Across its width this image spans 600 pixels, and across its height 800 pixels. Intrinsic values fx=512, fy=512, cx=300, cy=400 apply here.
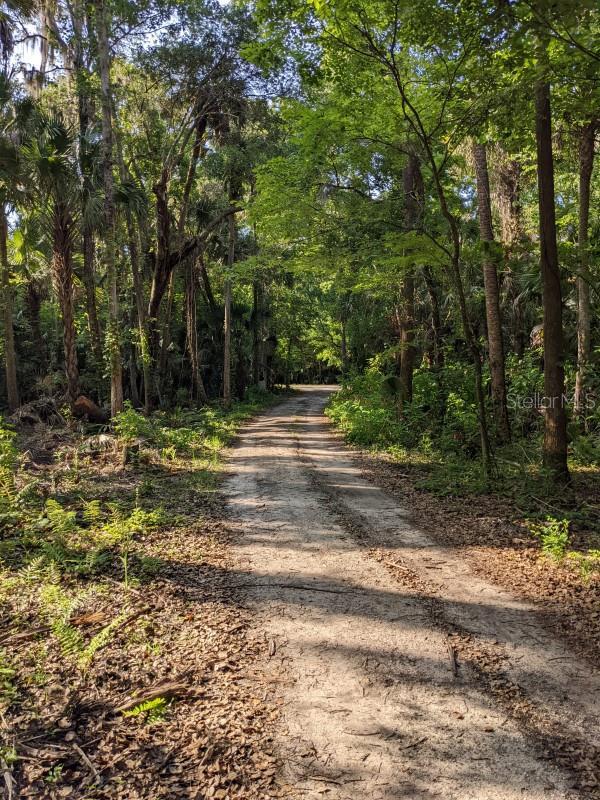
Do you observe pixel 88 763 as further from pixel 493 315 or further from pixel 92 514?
pixel 493 315

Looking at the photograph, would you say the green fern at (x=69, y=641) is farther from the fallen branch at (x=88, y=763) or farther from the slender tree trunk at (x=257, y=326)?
the slender tree trunk at (x=257, y=326)

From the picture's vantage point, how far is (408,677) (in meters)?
3.31

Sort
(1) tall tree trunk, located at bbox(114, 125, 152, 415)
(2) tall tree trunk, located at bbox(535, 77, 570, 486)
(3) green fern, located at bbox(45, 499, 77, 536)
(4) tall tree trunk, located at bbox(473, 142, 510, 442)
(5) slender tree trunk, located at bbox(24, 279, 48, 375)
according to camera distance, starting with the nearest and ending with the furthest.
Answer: (3) green fern, located at bbox(45, 499, 77, 536) → (2) tall tree trunk, located at bbox(535, 77, 570, 486) → (4) tall tree trunk, located at bbox(473, 142, 510, 442) → (1) tall tree trunk, located at bbox(114, 125, 152, 415) → (5) slender tree trunk, located at bbox(24, 279, 48, 375)

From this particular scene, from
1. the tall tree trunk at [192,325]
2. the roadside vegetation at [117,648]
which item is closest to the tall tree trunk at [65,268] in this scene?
the roadside vegetation at [117,648]

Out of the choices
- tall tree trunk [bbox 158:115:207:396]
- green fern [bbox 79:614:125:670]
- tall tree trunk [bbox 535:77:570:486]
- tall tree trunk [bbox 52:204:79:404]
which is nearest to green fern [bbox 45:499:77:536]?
green fern [bbox 79:614:125:670]

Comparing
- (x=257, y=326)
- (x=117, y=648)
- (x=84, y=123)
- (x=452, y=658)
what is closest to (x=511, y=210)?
(x=84, y=123)

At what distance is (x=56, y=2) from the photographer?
54.3 feet

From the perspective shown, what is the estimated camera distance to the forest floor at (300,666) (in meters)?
2.56

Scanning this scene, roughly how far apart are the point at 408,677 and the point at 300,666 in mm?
710

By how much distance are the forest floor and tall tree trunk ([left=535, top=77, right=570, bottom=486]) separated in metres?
1.75

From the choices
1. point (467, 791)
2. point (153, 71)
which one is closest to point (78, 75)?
point (153, 71)

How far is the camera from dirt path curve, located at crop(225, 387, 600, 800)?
253 centimetres

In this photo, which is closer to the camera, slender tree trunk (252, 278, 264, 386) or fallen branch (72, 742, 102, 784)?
fallen branch (72, 742, 102, 784)

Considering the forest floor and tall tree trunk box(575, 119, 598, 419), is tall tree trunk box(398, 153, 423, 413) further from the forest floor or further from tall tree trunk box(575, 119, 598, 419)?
the forest floor
